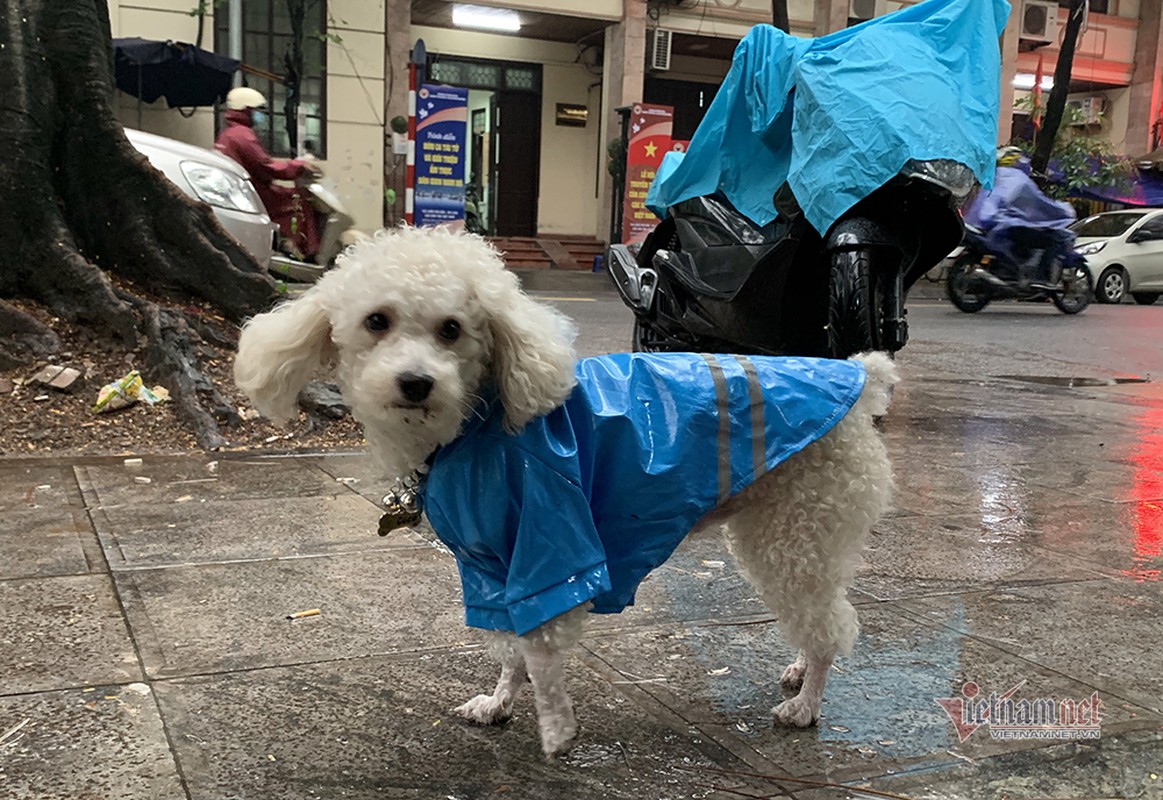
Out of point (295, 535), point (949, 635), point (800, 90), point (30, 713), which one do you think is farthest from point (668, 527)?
point (800, 90)

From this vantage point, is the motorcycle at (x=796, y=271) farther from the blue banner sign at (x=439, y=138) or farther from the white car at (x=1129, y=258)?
the white car at (x=1129, y=258)

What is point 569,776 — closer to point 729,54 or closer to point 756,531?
point 756,531

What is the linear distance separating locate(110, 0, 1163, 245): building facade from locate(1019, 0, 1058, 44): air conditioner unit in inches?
1.4

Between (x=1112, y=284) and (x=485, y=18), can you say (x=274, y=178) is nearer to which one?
(x=485, y=18)

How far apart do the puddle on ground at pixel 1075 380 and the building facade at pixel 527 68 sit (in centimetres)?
1247

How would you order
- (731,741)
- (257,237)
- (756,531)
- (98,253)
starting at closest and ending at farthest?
(731,741)
(756,531)
(98,253)
(257,237)

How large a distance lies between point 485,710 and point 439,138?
15.5 meters

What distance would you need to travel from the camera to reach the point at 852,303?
5.14 metres

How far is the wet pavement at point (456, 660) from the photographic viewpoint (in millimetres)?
2572

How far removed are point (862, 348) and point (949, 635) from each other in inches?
77.7

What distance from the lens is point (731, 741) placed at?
2809 mm

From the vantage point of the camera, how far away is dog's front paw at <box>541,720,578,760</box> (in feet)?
8.71

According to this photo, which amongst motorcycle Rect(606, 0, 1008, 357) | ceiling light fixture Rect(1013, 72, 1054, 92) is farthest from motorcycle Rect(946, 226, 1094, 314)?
ceiling light fixture Rect(1013, 72, 1054, 92)

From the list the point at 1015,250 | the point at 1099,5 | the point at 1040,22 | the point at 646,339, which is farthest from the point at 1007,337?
the point at 1099,5
